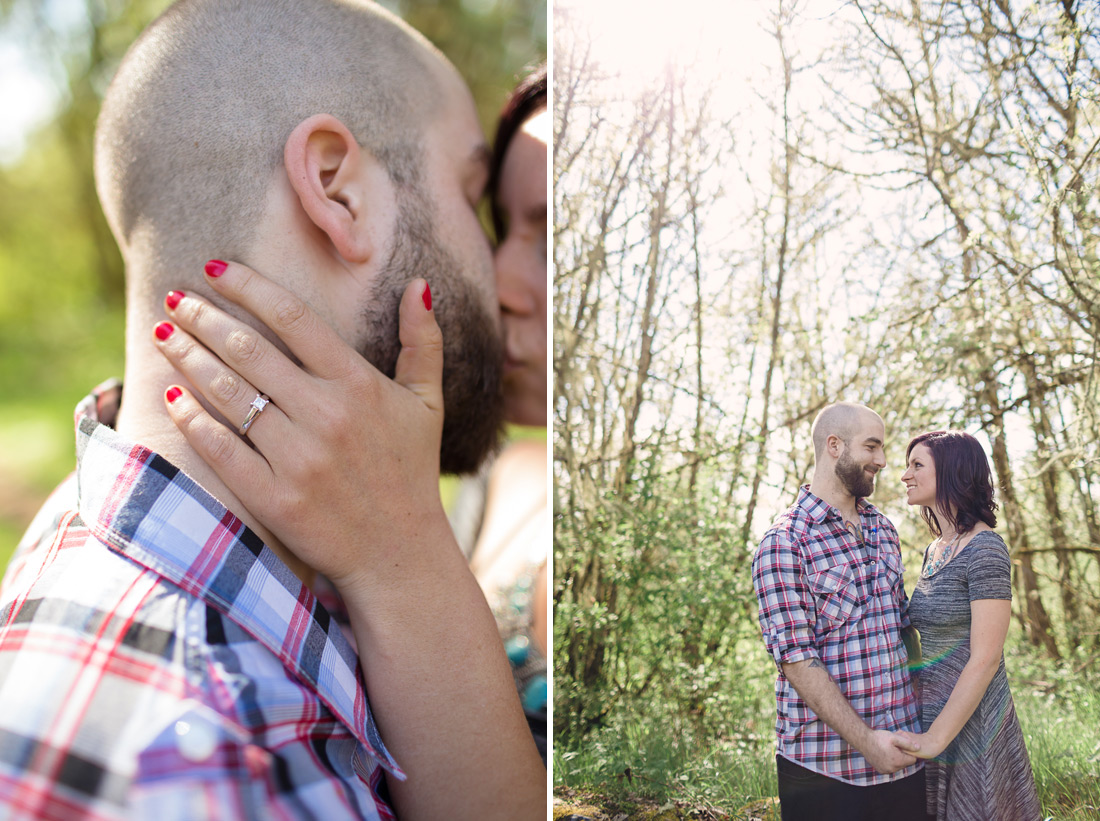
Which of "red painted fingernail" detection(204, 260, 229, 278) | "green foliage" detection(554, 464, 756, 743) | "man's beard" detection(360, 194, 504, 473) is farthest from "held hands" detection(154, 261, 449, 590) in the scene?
"green foliage" detection(554, 464, 756, 743)

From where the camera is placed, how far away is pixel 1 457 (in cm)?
597

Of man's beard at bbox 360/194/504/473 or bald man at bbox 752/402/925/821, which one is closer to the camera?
bald man at bbox 752/402/925/821

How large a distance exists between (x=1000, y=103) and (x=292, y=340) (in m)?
0.86

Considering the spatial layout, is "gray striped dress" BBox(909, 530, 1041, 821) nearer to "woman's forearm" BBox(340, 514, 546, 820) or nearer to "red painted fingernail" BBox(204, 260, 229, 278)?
"woman's forearm" BBox(340, 514, 546, 820)

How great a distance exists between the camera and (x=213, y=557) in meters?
0.81

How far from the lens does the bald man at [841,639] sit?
0.71m

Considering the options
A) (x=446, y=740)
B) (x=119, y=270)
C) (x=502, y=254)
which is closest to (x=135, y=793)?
(x=446, y=740)

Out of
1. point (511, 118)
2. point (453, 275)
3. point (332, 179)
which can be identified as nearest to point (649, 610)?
point (453, 275)

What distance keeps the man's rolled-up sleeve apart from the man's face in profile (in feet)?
2.05

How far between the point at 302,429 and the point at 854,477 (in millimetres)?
660

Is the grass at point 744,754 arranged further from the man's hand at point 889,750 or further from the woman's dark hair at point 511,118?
the woman's dark hair at point 511,118

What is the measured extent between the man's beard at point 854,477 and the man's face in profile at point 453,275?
0.66m

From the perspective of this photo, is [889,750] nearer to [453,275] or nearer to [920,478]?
[920,478]

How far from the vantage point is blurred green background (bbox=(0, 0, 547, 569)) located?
5887 mm
